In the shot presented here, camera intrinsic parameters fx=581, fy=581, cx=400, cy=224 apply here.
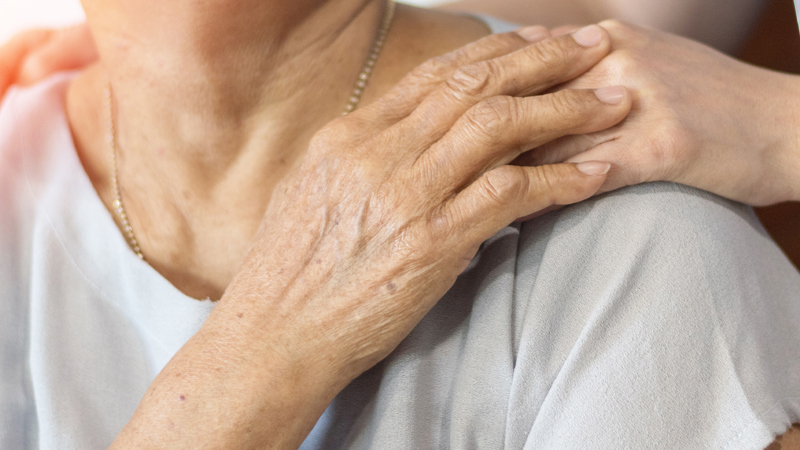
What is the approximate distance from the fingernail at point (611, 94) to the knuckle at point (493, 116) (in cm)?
11

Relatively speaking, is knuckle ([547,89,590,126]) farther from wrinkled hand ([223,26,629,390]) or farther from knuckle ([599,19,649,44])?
knuckle ([599,19,649,44])

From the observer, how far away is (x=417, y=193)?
0.68 meters

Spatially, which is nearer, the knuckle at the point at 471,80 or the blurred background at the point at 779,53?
the knuckle at the point at 471,80

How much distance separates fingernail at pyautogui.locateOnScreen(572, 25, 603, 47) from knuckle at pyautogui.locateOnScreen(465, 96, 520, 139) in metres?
0.14

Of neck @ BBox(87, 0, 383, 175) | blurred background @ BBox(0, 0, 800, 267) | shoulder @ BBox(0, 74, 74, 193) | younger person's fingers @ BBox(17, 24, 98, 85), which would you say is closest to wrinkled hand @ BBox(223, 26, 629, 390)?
neck @ BBox(87, 0, 383, 175)

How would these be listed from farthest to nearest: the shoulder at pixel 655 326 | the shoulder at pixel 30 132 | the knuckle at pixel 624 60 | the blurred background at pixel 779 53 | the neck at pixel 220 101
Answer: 1. the blurred background at pixel 779 53
2. the shoulder at pixel 30 132
3. the neck at pixel 220 101
4. the knuckle at pixel 624 60
5. the shoulder at pixel 655 326

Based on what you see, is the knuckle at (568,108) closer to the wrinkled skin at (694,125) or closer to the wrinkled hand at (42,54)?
the wrinkled skin at (694,125)

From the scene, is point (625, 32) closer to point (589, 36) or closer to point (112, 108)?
point (589, 36)

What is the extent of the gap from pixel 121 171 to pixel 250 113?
0.27 metres

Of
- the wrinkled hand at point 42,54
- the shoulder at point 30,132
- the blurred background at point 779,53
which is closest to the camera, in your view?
the shoulder at point 30,132

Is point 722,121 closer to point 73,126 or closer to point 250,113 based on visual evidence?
point 250,113

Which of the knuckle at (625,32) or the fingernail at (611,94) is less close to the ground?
the knuckle at (625,32)

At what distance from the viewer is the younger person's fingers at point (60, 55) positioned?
4.17ft

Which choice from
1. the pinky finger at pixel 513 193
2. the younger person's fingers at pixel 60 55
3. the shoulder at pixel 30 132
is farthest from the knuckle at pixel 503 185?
the younger person's fingers at pixel 60 55
